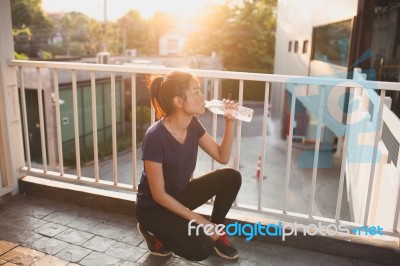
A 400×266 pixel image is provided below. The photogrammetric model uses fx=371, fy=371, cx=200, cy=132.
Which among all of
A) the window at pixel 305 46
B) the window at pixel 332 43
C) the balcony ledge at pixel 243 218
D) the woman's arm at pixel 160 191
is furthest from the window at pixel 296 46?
the woman's arm at pixel 160 191

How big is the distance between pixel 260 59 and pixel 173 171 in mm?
22996

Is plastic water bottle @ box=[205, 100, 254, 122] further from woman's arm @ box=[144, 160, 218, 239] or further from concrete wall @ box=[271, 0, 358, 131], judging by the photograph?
concrete wall @ box=[271, 0, 358, 131]

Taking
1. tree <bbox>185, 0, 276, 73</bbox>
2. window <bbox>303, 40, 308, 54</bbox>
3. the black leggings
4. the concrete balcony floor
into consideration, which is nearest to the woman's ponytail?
the black leggings

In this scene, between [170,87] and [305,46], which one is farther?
[305,46]

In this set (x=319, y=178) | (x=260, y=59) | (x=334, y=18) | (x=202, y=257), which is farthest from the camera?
(x=260, y=59)

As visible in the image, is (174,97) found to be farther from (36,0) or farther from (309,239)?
(36,0)

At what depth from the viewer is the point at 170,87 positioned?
5.87 feet

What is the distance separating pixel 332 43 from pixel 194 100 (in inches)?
336

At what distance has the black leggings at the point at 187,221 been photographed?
178 cm

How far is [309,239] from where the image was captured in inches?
85.7

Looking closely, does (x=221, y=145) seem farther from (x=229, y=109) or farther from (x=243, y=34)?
(x=243, y=34)

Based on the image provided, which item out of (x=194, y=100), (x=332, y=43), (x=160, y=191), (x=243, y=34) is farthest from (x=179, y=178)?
(x=243, y=34)

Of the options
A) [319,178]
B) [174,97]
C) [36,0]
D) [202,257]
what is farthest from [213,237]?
[36,0]

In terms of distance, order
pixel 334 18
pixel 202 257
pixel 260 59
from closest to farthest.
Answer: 1. pixel 202 257
2. pixel 334 18
3. pixel 260 59
